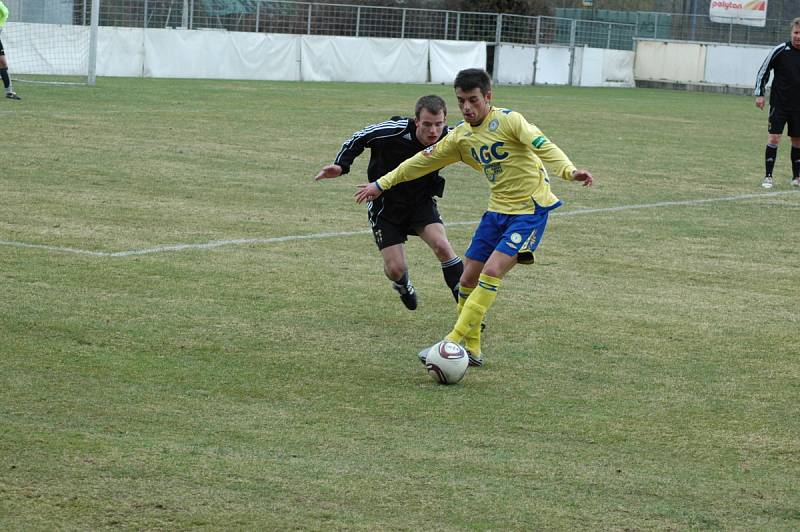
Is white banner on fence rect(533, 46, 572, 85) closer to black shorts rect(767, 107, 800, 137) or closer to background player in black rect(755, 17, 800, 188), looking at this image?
background player in black rect(755, 17, 800, 188)

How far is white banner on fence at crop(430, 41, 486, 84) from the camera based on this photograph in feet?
131

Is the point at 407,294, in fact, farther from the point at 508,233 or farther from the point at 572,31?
the point at 572,31

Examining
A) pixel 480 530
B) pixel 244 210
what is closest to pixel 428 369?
pixel 480 530

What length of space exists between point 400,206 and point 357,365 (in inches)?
63.6

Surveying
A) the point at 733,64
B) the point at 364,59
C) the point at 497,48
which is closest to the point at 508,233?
the point at 364,59

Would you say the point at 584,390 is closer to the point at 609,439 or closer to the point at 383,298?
the point at 609,439

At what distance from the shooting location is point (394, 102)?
91.3 feet

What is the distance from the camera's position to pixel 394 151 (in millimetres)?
7785

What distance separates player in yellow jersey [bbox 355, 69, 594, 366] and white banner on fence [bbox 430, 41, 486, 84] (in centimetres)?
3294

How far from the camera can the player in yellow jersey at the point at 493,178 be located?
6562 mm

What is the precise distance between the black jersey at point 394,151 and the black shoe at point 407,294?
0.55 metres

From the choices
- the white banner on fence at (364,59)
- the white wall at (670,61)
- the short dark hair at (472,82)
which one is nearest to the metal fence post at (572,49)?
the white wall at (670,61)

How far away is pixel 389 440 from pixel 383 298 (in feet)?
10.3

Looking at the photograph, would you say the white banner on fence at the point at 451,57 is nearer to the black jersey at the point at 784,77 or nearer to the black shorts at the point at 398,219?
the black jersey at the point at 784,77
